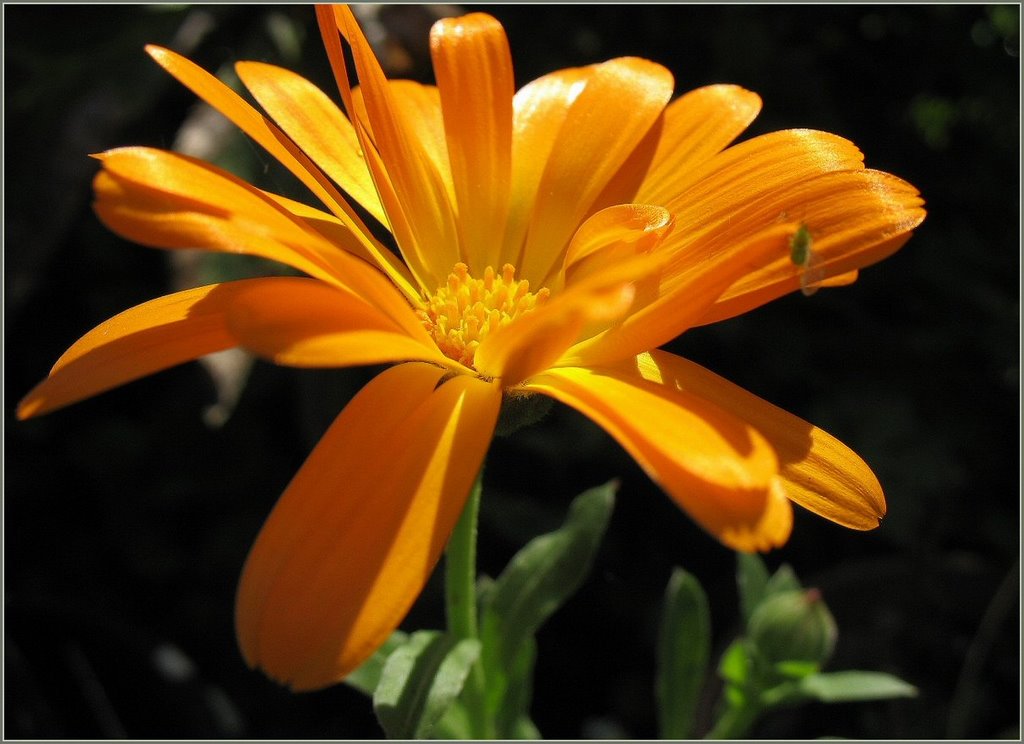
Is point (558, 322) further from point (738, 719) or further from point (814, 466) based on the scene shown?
point (738, 719)

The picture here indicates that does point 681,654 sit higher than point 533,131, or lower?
lower

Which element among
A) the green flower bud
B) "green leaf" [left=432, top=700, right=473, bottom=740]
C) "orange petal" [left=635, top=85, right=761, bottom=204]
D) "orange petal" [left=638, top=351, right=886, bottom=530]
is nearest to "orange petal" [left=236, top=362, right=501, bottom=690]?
"orange petal" [left=638, top=351, right=886, bottom=530]

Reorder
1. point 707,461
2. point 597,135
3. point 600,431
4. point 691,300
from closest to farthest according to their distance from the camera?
1. point 707,461
2. point 691,300
3. point 597,135
4. point 600,431

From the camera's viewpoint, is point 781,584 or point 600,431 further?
point 600,431

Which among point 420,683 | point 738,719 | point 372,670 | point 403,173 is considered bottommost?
point 738,719

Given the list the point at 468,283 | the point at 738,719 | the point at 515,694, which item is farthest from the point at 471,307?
the point at 738,719

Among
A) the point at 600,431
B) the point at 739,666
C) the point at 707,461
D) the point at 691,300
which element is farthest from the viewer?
the point at 600,431

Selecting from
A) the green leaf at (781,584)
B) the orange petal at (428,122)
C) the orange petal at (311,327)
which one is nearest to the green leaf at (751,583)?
the green leaf at (781,584)

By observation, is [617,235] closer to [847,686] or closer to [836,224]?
[836,224]
